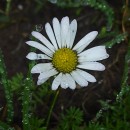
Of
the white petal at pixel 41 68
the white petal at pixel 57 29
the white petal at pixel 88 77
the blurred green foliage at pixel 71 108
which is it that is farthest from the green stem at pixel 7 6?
the white petal at pixel 88 77

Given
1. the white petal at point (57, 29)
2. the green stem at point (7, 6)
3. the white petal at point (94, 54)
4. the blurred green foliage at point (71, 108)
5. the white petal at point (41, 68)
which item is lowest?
the blurred green foliage at point (71, 108)

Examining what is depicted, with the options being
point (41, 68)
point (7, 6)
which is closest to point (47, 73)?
point (41, 68)

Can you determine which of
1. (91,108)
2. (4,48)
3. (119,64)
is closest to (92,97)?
(91,108)

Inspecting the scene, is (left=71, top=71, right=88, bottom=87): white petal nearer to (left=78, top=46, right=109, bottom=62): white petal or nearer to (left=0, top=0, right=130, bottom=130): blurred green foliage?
(left=78, top=46, right=109, bottom=62): white petal

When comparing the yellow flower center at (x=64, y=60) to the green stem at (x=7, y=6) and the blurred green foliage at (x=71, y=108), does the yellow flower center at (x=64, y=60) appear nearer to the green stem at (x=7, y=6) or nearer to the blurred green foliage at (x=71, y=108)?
the blurred green foliage at (x=71, y=108)

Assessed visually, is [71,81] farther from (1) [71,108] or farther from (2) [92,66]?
(1) [71,108]

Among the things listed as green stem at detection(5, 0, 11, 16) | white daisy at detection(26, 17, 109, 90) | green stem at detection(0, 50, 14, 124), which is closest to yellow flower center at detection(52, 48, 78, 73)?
white daisy at detection(26, 17, 109, 90)

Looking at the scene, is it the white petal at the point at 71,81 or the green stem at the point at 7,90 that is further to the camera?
the green stem at the point at 7,90

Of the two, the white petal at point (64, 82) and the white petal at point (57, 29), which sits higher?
the white petal at point (57, 29)
